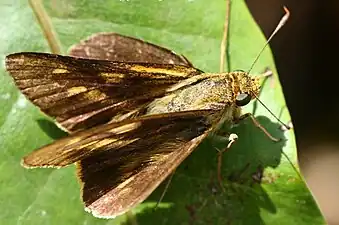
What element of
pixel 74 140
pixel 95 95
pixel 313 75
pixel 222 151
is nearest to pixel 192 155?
pixel 222 151

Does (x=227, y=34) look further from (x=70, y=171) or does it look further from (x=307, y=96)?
(x=307, y=96)

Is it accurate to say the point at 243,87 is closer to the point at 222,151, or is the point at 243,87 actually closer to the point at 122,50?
the point at 222,151

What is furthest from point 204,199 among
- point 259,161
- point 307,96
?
point 307,96

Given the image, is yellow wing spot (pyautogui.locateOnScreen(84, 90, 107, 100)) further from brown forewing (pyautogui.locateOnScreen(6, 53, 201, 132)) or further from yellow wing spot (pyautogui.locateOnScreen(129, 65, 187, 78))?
yellow wing spot (pyautogui.locateOnScreen(129, 65, 187, 78))

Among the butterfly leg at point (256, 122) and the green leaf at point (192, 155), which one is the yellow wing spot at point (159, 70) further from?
the butterfly leg at point (256, 122)

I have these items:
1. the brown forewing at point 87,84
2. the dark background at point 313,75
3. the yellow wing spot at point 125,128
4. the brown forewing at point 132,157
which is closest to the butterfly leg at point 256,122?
the brown forewing at point 132,157
